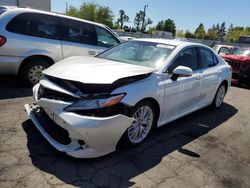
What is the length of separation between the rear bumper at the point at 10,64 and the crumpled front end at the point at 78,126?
9.43ft

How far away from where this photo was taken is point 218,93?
22.5 ft

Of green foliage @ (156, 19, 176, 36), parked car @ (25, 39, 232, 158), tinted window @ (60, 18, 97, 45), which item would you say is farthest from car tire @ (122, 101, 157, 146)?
green foliage @ (156, 19, 176, 36)

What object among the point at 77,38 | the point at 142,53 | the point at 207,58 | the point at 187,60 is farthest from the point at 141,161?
the point at 77,38

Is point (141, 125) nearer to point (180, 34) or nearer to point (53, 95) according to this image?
point (53, 95)

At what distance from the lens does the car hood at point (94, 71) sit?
376cm

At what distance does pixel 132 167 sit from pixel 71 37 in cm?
461

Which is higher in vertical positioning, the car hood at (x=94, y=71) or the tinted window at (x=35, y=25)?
the tinted window at (x=35, y=25)

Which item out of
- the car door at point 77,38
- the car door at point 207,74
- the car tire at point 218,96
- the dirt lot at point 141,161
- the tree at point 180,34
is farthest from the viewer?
the tree at point 180,34

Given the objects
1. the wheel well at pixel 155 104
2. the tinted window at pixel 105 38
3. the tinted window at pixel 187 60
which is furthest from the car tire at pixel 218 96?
the tinted window at pixel 105 38

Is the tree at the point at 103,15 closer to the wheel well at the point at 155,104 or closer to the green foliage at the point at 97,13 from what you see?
the green foliage at the point at 97,13

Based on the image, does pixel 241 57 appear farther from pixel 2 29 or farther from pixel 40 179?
pixel 40 179

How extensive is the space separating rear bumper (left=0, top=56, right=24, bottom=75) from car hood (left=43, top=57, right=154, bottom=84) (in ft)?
7.72

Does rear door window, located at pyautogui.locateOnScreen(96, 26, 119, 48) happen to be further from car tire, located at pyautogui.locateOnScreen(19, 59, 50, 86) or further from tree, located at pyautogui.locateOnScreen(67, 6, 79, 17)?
tree, located at pyautogui.locateOnScreen(67, 6, 79, 17)

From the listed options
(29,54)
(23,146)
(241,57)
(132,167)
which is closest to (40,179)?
(23,146)
